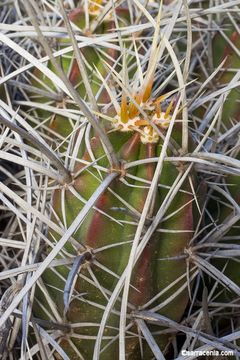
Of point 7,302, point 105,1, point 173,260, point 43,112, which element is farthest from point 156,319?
point 105,1

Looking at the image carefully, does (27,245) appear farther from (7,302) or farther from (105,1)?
(105,1)

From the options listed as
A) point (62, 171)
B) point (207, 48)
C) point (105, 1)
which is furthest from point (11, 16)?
point (62, 171)

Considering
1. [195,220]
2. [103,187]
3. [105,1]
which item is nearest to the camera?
[103,187]

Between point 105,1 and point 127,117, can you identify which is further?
point 105,1

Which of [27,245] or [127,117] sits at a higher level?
[127,117]

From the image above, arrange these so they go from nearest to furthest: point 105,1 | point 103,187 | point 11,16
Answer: point 103,187, point 105,1, point 11,16

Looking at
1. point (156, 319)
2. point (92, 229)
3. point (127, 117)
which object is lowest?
point (156, 319)
